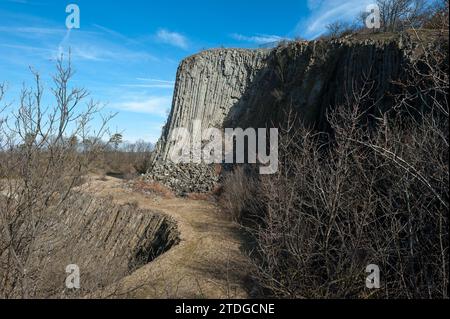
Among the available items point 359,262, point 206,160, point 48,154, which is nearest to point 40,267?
point 48,154

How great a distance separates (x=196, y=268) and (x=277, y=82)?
1331 centimetres

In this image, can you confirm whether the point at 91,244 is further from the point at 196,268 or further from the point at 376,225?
the point at 376,225

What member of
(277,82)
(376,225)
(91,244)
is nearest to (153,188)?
(277,82)

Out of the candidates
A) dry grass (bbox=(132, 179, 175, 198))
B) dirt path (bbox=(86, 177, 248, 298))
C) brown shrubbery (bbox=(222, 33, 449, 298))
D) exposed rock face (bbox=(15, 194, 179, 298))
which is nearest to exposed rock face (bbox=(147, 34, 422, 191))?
dry grass (bbox=(132, 179, 175, 198))

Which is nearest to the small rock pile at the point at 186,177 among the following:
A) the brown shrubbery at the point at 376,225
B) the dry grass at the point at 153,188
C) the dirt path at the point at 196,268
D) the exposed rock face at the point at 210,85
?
the dry grass at the point at 153,188

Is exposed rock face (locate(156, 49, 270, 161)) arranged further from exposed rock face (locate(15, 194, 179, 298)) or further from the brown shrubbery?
the brown shrubbery

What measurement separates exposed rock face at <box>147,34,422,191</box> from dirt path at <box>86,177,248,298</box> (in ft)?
18.2

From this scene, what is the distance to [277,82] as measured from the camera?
66.0ft

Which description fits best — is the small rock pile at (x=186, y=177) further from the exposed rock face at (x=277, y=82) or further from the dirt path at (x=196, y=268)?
the dirt path at (x=196, y=268)

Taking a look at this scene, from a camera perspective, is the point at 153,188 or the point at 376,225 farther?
the point at 153,188

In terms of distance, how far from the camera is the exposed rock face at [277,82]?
1275 cm

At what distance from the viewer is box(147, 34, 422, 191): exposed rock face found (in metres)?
12.7

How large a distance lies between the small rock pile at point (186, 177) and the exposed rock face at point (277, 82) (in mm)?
77
